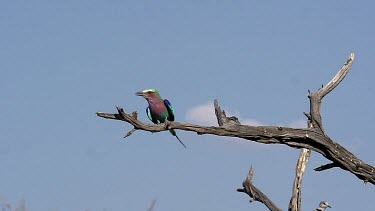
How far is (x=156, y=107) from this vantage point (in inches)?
497

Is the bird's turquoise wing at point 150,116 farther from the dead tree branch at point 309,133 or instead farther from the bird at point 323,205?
the dead tree branch at point 309,133

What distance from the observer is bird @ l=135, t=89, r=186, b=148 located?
12633mm

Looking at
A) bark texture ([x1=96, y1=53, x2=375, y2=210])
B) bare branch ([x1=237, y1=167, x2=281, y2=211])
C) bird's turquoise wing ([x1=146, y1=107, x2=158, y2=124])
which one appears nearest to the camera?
bark texture ([x1=96, y1=53, x2=375, y2=210])

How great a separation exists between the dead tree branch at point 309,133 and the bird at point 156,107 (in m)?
2.96

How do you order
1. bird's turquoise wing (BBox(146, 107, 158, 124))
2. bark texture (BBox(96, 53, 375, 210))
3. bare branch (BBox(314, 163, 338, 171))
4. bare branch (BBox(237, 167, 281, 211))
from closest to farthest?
bark texture (BBox(96, 53, 375, 210)) → bare branch (BBox(314, 163, 338, 171)) → bare branch (BBox(237, 167, 281, 211)) → bird's turquoise wing (BBox(146, 107, 158, 124))

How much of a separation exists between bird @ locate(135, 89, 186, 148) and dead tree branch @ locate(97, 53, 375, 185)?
2957 mm

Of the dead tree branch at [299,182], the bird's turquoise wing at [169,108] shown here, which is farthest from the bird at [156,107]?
the dead tree branch at [299,182]

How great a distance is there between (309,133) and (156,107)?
11.6 ft

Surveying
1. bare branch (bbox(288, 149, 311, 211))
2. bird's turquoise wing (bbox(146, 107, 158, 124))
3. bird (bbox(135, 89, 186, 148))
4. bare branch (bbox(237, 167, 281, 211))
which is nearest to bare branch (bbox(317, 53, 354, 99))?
bare branch (bbox(288, 149, 311, 211))

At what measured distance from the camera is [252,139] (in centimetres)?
968

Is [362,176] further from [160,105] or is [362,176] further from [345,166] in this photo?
[160,105]

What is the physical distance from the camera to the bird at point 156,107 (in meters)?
12.6

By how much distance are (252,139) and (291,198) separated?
3.22 metres

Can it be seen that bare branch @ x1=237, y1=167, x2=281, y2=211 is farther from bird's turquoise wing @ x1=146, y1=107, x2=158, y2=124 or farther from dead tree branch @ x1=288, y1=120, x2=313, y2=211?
bird's turquoise wing @ x1=146, y1=107, x2=158, y2=124
